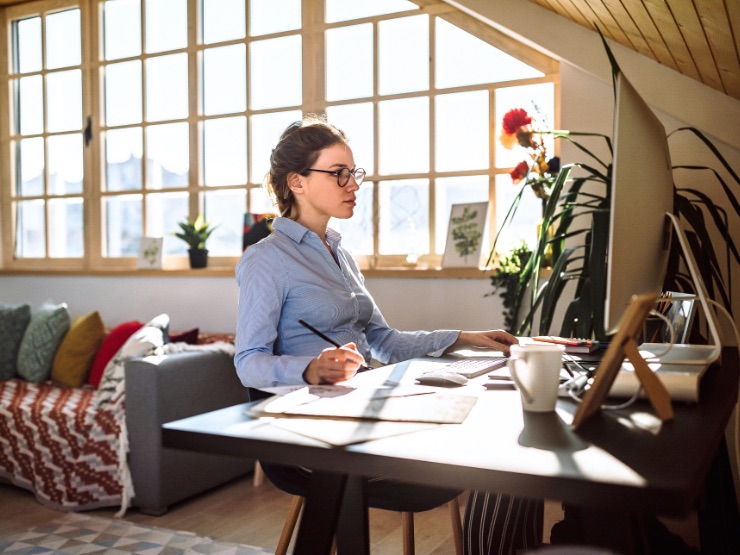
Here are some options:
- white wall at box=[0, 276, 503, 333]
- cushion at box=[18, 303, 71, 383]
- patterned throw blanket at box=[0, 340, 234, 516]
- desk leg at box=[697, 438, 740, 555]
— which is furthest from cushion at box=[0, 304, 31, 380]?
desk leg at box=[697, 438, 740, 555]

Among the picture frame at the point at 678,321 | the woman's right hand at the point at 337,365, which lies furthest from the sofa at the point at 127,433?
the picture frame at the point at 678,321

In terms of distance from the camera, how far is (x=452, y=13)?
3.75 m

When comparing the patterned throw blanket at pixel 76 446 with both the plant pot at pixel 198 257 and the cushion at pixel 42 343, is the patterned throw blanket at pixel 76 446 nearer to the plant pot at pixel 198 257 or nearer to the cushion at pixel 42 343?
the cushion at pixel 42 343

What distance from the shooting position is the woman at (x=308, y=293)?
159 centimetres

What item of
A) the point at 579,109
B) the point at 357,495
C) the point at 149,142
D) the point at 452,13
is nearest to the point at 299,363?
the point at 357,495

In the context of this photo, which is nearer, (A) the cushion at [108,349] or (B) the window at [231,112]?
(B) the window at [231,112]

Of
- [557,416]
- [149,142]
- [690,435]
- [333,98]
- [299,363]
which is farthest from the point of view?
[149,142]

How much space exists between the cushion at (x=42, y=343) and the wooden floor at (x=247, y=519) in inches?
31.5

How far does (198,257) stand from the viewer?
438 cm

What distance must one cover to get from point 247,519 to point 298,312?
148 centimetres

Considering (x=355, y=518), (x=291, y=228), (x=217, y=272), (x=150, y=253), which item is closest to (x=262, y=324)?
(x=291, y=228)

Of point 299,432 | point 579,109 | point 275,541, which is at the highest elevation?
point 579,109

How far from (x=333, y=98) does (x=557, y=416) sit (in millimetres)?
3329

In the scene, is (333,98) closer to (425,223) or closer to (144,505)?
(425,223)
